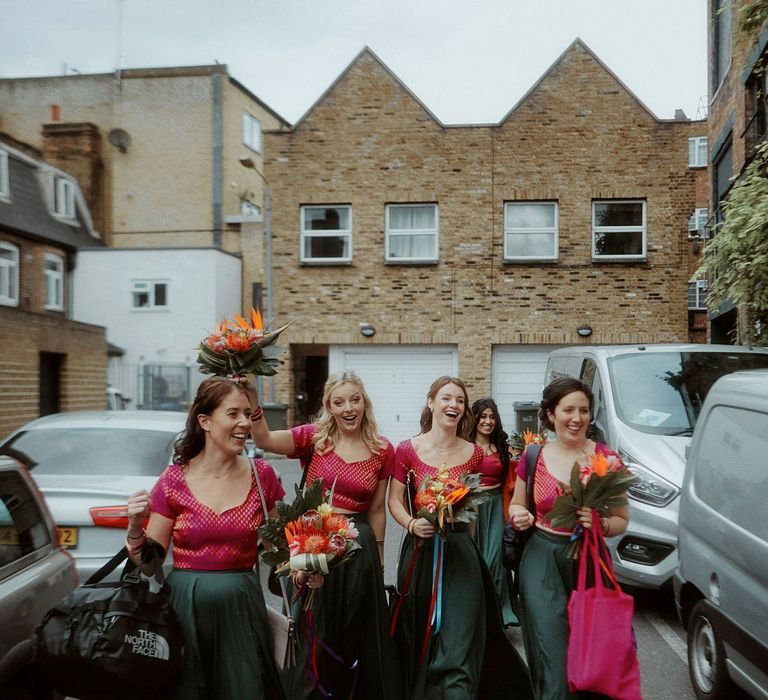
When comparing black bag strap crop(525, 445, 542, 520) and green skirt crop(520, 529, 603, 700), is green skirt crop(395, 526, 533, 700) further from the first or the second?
black bag strap crop(525, 445, 542, 520)

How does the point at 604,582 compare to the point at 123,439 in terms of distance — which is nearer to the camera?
the point at 604,582

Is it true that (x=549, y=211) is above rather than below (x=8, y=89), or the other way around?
below

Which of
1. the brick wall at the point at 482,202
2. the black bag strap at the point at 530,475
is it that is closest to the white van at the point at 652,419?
the black bag strap at the point at 530,475

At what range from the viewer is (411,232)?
20875mm

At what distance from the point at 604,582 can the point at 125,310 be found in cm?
2610

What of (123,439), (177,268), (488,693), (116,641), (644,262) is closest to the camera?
(116,641)

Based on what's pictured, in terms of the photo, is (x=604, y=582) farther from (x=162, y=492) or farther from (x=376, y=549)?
(x=162, y=492)

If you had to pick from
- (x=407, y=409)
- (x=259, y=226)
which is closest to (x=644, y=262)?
(x=407, y=409)

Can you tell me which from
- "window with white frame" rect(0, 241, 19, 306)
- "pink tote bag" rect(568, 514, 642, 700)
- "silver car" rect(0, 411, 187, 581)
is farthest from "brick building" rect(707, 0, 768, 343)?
"window with white frame" rect(0, 241, 19, 306)

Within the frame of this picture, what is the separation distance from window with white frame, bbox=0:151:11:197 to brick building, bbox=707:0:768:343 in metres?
18.7

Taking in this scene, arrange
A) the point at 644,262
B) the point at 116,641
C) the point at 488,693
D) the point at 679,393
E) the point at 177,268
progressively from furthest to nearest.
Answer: the point at 177,268 < the point at 644,262 < the point at 679,393 < the point at 488,693 < the point at 116,641

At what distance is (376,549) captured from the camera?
4.50 metres

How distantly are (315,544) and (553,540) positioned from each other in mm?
1240

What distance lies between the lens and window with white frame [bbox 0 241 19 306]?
2366cm
